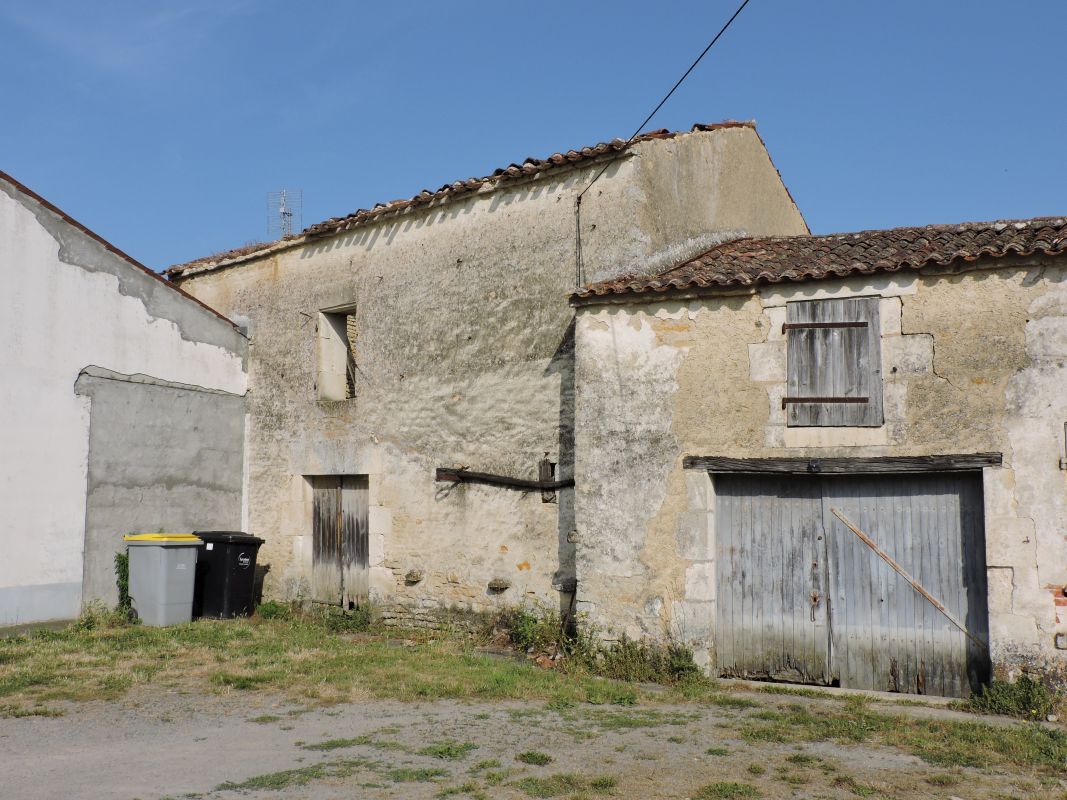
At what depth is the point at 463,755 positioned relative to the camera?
17.6 ft

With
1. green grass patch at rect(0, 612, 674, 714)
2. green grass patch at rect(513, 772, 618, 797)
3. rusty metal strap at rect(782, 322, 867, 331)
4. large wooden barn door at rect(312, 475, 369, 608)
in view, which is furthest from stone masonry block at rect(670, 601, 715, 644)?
large wooden barn door at rect(312, 475, 369, 608)

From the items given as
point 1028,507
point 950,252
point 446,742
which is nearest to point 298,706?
point 446,742

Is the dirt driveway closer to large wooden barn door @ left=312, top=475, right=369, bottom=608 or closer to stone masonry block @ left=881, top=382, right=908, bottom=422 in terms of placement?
stone masonry block @ left=881, top=382, right=908, bottom=422

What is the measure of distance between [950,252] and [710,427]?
2.42 m

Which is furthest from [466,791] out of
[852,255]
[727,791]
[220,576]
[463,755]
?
[220,576]

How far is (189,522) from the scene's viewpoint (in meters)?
11.5

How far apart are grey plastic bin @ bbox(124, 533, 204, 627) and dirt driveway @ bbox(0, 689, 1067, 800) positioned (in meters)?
A: 3.52

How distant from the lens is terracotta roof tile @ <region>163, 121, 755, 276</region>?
9.03 metres

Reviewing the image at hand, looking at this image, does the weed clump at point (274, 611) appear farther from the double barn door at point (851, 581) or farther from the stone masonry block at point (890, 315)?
the stone masonry block at point (890, 315)

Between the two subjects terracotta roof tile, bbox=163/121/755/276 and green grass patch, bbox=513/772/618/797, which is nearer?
green grass patch, bbox=513/772/618/797

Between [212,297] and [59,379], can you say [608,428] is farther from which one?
[212,297]

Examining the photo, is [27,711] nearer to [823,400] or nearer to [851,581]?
[851,581]

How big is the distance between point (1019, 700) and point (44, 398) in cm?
1000

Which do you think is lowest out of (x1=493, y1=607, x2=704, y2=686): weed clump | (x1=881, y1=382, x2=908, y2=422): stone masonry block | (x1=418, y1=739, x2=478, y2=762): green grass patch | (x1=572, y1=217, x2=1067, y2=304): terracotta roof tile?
(x1=418, y1=739, x2=478, y2=762): green grass patch
